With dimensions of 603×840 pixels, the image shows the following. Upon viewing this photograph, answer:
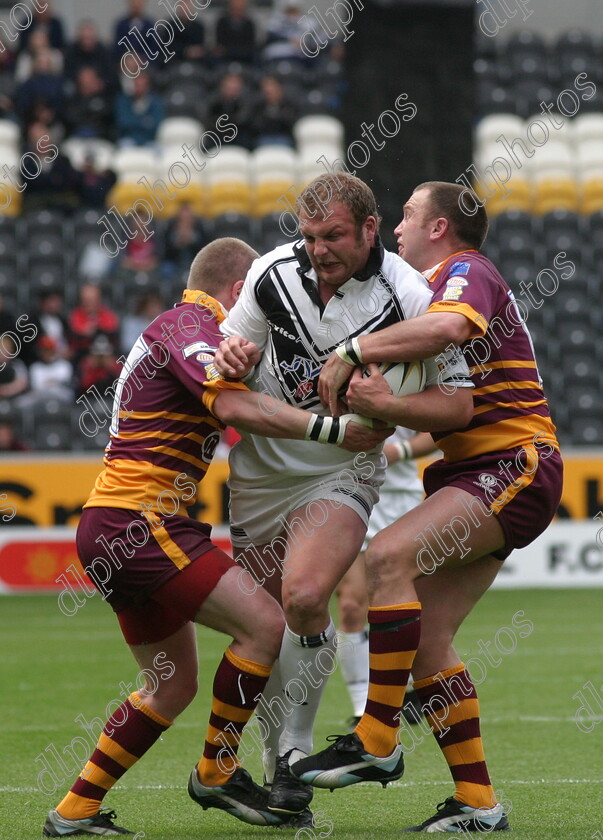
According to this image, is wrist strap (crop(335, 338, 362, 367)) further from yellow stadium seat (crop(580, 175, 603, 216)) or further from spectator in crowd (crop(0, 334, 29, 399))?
yellow stadium seat (crop(580, 175, 603, 216))

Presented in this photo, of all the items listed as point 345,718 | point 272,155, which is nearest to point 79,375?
point 272,155

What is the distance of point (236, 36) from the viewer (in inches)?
704

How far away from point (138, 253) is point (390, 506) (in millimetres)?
8108

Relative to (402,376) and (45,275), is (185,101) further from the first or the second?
(402,376)

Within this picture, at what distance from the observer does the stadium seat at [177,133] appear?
1717cm

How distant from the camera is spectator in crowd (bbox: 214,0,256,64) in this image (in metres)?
17.9

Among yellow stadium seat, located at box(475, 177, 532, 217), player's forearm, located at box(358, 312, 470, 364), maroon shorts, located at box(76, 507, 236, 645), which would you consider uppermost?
player's forearm, located at box(358, 312, 470, 364)

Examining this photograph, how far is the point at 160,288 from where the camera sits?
47.7 feet

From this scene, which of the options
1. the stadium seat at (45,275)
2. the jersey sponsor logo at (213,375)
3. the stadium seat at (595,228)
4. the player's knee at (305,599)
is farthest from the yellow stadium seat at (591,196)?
the player's knee at (305,599)

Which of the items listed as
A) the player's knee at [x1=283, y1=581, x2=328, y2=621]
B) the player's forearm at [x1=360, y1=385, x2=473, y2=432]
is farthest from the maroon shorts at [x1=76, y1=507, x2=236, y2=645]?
the player's forearm at [x1=360, y1=385, x2=473, y2=432]

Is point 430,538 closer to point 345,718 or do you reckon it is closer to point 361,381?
point 361,381

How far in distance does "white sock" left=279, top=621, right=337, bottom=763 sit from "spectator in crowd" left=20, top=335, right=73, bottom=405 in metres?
8.97

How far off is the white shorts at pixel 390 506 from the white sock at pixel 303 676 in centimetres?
294

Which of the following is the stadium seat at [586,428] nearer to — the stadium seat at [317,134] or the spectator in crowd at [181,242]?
the spectator in crowd at [181,242]
